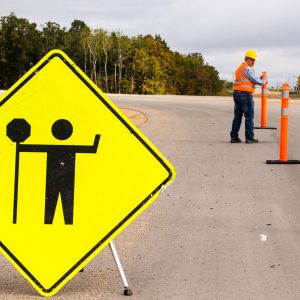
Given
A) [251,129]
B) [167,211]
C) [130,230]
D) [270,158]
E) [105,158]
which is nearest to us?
[105,158]

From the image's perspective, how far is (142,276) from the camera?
627 cm

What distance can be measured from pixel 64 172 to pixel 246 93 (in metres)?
11.2

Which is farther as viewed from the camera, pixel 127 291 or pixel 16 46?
pixel 16 46

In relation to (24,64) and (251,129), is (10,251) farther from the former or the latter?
(24,64)

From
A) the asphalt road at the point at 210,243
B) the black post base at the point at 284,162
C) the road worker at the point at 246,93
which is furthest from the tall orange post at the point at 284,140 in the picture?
the road worker at the point at 246,93

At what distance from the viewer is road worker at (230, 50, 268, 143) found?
52.8 feet

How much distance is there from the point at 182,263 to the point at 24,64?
126344 millimetres

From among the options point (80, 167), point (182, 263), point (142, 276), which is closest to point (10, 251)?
point (80, 167)

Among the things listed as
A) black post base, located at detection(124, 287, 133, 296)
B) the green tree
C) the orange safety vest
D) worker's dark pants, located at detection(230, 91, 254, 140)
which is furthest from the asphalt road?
the green tree

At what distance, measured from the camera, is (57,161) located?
544 cm

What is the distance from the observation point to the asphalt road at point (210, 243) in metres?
5.90

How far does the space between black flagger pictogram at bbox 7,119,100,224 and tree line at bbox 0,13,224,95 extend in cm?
12092

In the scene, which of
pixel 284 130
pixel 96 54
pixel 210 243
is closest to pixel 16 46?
pixel 96 54

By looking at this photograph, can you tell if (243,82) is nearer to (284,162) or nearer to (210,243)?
(284,162)
